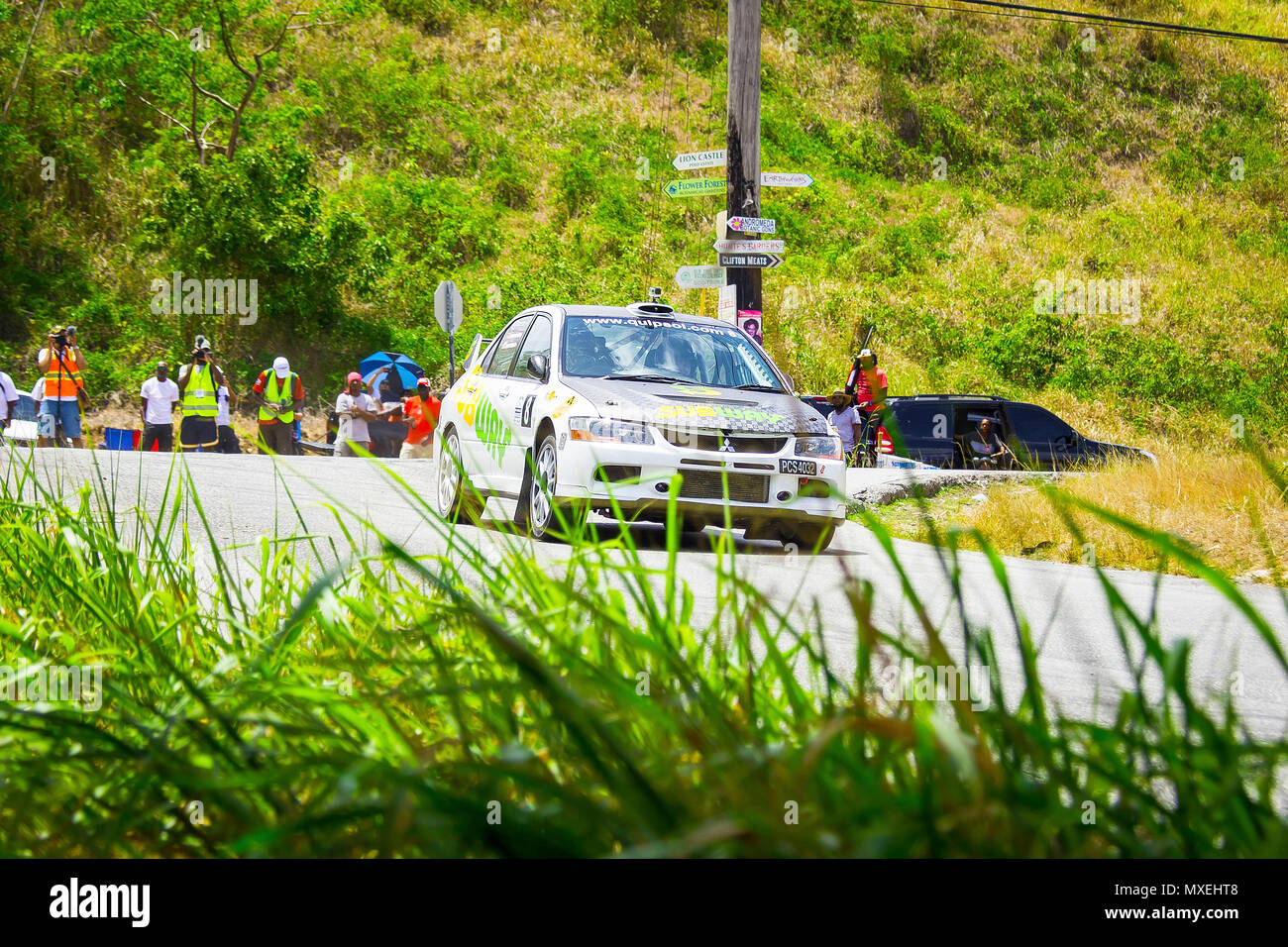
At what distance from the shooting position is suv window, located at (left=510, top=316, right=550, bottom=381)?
9.44 meters

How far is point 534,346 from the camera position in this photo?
969 cm

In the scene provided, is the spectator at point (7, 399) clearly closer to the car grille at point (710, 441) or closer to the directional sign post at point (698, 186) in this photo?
the directional sign post at point (698, 186)

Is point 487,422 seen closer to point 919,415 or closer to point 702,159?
point 702,159

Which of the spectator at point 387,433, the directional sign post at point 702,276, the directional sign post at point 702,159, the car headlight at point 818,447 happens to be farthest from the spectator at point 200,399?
the car headlight at point 818,447

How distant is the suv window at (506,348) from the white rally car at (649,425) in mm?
27

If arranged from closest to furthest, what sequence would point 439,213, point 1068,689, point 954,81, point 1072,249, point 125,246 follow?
point 1068,689 → point 125,246 → point 439,213 → point 1072,249 → point 954,81


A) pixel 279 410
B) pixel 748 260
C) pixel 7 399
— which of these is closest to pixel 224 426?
pixel 279 410

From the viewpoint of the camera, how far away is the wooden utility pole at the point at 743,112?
1338 cm

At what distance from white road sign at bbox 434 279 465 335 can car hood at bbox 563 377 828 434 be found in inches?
415

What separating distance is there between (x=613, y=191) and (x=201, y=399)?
18355 millimetres

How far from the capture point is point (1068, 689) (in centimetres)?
463
